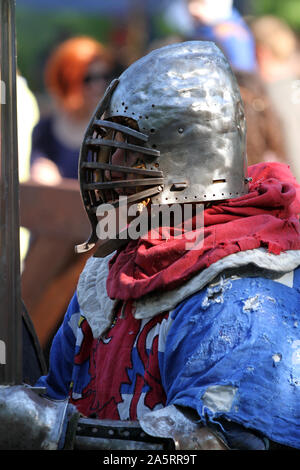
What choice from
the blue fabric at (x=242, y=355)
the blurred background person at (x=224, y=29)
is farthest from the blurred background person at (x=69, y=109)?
the blue fabric at (x=242, y=355)

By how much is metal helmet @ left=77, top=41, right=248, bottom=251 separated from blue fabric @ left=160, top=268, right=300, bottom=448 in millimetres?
466

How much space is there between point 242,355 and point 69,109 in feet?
13.7

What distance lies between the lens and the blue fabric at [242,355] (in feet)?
9.34

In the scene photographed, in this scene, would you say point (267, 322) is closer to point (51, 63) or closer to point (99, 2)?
point (51, 63)

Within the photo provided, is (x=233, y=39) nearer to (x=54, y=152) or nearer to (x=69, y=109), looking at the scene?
(x=69, y=109)

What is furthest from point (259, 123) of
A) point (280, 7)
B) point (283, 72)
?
point (280, 7)

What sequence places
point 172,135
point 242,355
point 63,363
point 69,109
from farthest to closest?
1. point 69,109
2. point 63,363
3. point 172,135
4. point 242,355

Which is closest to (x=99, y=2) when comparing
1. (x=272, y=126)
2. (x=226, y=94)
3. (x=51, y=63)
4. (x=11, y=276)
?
(x=51, y=63)

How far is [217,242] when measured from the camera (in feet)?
10.5

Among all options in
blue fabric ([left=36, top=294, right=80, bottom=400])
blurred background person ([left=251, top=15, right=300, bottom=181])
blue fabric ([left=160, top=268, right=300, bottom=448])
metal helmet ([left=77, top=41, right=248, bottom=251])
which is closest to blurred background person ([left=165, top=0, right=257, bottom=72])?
blurred background person ([left=251, top=15, right=300, bottom=181])

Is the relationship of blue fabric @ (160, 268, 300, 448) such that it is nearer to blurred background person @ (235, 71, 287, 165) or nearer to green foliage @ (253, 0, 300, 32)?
blurred background person @ (235, 71, 287, 165)

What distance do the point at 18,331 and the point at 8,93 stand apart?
2.40ft

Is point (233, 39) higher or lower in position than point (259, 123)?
higher

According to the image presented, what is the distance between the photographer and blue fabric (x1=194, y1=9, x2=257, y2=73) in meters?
6.49
